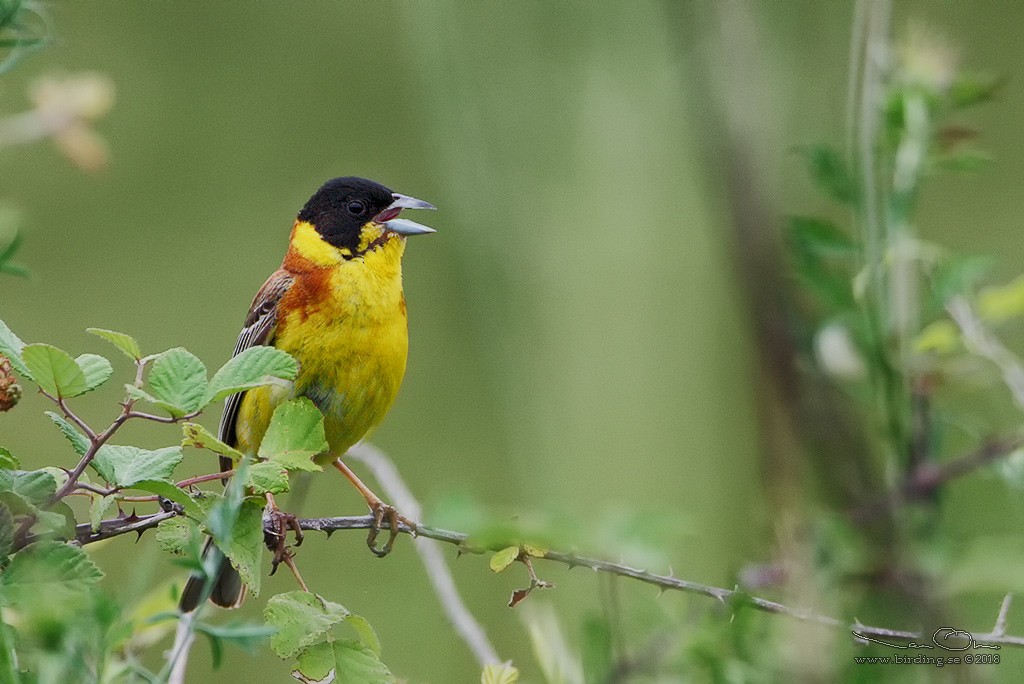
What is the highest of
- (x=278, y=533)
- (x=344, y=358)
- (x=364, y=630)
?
(x=364, y=630)

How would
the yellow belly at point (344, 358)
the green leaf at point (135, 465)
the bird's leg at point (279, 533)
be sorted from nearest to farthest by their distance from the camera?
the green leaf at point (135, 465) < the bird's leg at point (279, 533) < the yellow belly at point (344, 358)

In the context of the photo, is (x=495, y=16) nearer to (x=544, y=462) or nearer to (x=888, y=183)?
(x=544, y=462)

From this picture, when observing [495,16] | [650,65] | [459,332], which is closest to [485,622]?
[459,332]

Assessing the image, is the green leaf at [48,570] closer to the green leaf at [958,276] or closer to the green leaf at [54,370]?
the green leaf at [54,370]

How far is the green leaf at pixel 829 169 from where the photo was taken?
1635mm

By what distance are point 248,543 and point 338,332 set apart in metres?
1.73

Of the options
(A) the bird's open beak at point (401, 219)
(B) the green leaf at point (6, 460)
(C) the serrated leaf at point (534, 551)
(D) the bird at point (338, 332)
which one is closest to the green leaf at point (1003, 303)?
(C) the serrated leaf at point (534, 551)

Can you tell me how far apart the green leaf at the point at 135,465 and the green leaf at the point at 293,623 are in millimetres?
255

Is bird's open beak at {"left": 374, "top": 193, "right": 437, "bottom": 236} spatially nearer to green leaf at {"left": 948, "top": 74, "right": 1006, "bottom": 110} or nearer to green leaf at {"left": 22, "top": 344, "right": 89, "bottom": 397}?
green leaf at {"left": 948, "top": 74, "right": 1006, "bottom": 110}

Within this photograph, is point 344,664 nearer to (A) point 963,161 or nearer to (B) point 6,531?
(B) point 6,531

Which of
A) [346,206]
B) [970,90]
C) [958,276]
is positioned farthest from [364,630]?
[346,206]

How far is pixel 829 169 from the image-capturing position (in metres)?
1.65

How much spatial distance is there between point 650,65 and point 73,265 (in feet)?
16.4

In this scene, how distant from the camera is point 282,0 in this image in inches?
327
